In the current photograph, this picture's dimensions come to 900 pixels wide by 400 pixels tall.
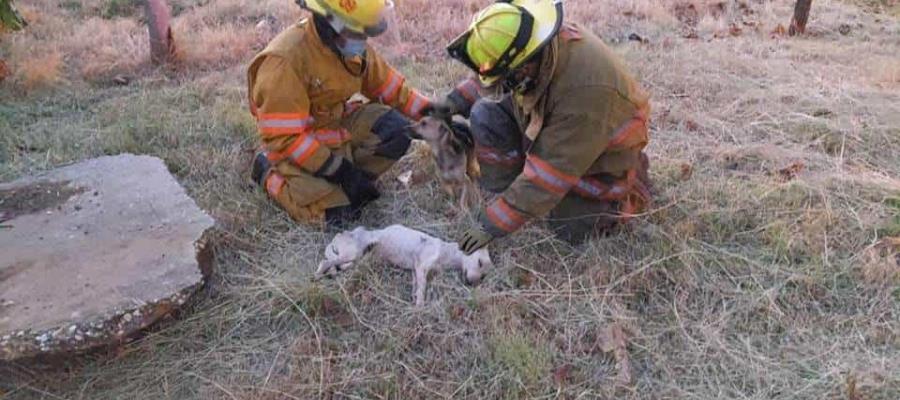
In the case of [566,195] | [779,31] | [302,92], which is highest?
[302,92]

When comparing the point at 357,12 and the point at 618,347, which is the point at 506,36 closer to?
the point at 357,12

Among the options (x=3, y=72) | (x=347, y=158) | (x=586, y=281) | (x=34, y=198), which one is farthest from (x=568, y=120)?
(x=3, y=72)

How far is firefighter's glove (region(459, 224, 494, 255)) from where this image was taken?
306 centimetres

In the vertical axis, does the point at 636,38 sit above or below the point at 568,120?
below

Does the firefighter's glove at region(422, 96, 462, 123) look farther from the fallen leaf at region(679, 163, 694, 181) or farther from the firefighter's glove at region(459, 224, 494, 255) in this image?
the fallen leaf at region(679, 163, 694, 181)

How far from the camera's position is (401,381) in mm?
2691

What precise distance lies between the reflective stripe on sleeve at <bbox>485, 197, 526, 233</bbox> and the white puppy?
244mm

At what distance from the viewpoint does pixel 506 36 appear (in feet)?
8.50

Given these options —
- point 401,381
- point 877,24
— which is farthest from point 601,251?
point 877,24

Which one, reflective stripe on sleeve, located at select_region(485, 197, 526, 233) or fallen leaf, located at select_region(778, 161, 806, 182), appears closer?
reflective stripe on sleeve, located at select_region(485, 197, 526, 233)

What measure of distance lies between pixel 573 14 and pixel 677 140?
3.68 m

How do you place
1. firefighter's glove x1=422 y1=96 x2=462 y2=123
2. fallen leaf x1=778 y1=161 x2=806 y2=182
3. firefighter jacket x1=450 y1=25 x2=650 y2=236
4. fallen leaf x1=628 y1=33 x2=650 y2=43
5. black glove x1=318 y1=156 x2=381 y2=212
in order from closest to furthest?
firefighter jacket x1=450 y1=25 x2=650 y2=236 < black glove x1=318 y1=156 x2=381 y2=212 < firefighter's glove x1=422 y1=96 x2=462 y2=123 < fallen leaf x1=778 y1=161 x2=806 y2=182 < fallen leaf x1=628 y1=33 x2=650 y2=43

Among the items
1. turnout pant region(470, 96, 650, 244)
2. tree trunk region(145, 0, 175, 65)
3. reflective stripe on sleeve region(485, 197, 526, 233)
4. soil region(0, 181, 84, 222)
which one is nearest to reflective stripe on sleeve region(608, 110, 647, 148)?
turnout pant region(470, 96, 650, 244)

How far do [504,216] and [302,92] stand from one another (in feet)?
4.04
